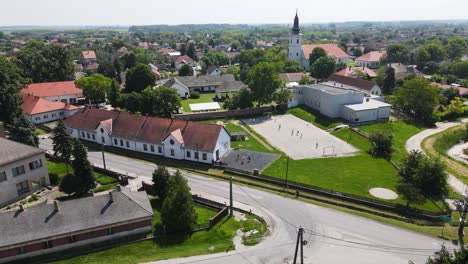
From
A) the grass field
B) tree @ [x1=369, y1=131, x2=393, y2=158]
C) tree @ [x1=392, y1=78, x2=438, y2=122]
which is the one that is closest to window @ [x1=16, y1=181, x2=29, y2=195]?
the grass field

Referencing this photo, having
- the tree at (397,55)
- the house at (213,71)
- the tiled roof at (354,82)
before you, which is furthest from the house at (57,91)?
the tree at (397,55)

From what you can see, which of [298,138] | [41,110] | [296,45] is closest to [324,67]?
[296,45]

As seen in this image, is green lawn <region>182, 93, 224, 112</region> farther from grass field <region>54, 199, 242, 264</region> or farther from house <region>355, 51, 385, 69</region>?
house <region>355, 51, 385, 69</region>

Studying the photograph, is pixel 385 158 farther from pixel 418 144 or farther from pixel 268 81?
pixel 268 81

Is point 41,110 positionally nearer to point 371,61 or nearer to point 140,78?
point 140,78

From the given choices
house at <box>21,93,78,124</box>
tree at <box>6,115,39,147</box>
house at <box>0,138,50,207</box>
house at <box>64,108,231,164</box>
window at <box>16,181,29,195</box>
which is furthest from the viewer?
house at <box>21,93,78,124</box>

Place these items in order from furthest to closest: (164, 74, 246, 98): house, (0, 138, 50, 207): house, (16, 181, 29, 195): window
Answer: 1. (164, 74, 246, 98): house
2. (16, 181, 29, 195): window
3. (0, 138, 50, 207): house

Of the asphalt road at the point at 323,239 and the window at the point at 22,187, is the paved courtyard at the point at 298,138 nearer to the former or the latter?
the asphalt road at the point at 323,239
